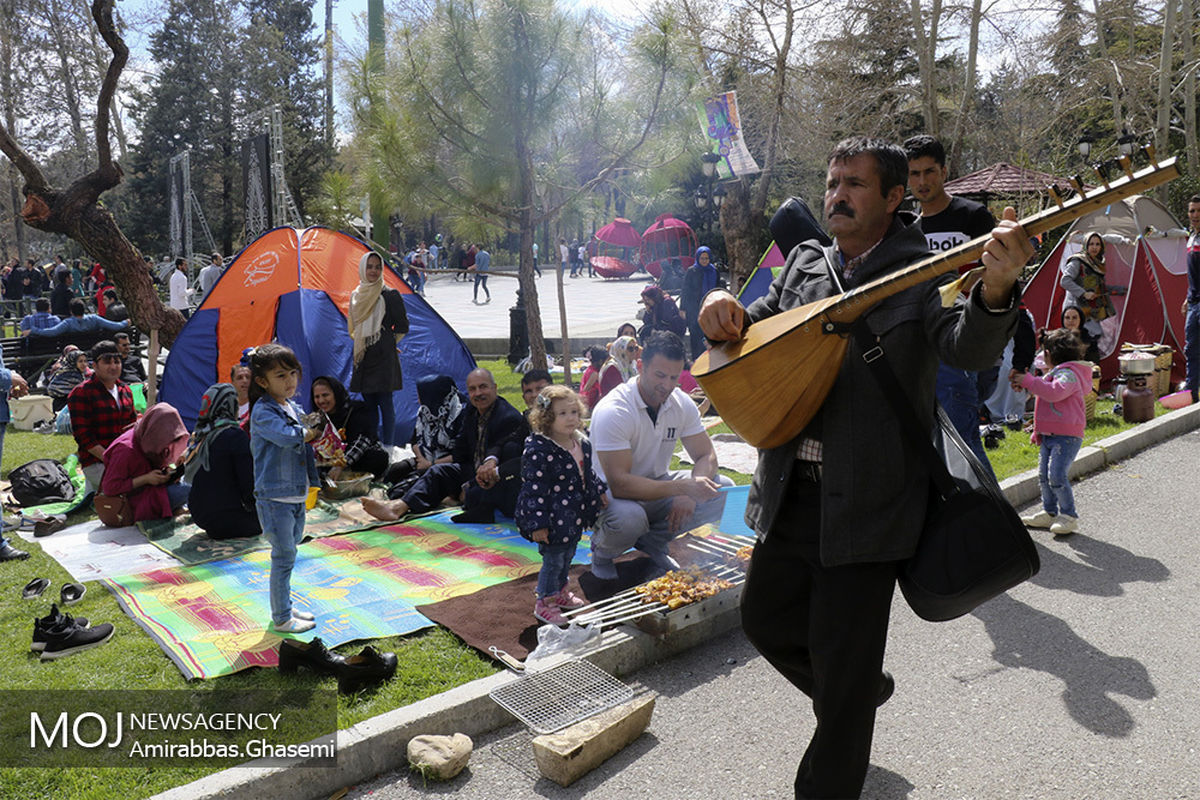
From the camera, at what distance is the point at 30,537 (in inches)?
245

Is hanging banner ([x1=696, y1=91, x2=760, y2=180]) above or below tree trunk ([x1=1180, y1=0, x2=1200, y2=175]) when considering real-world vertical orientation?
below

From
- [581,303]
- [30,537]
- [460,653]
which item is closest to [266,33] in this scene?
[581,303]

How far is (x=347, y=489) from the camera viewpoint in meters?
7.23

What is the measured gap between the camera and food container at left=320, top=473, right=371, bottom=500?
722cm

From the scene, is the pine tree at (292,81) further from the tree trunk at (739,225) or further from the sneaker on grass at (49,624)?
the sneaker on grass at (49,624)

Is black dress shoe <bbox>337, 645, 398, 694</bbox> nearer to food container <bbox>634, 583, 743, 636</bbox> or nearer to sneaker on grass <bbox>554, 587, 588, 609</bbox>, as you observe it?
sneaker on grass <bbox>554, 587, 588, 609</bbox>

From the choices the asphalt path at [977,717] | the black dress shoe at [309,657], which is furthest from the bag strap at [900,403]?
the black dress shoe at [309,657]

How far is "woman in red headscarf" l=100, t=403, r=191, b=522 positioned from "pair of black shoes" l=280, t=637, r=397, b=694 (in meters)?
3.10

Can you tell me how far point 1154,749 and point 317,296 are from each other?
7690 millimetres

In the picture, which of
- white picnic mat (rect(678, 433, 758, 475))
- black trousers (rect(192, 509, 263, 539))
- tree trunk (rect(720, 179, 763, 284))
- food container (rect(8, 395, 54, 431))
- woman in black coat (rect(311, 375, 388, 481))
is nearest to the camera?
black trousers (rect(192, 509, 263, 539))

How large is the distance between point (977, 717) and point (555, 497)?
6.72 ft

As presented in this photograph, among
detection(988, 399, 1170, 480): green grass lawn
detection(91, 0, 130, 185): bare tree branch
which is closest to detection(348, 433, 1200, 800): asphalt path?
detection(988, 399, 1170, 480): green grass lawn

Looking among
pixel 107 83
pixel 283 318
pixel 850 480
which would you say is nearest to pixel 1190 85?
pixel 283 318

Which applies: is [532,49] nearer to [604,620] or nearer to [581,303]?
[604,620]
